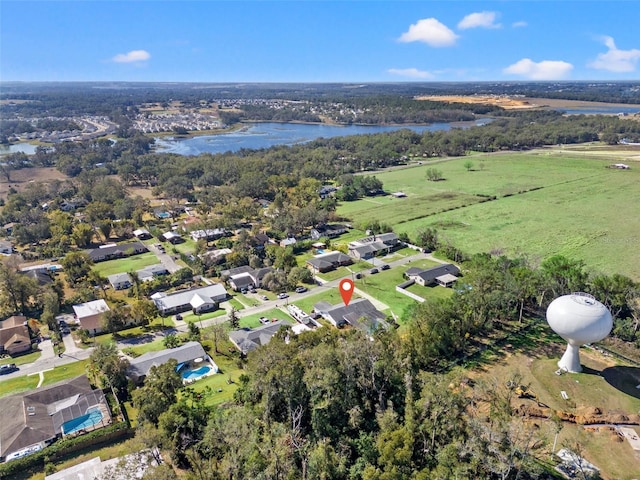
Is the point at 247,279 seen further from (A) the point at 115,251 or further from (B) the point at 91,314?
(A) the point at 115,251

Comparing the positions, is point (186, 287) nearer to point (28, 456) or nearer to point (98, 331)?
point (98, 331)

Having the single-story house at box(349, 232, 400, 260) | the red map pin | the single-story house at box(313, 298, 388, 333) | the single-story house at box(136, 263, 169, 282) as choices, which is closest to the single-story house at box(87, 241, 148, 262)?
the single-story house at box(136, 263, 169, 282)

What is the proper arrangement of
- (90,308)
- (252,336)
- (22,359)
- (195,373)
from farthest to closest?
(90,308)
(252,336)
(22,359)
(195,373)

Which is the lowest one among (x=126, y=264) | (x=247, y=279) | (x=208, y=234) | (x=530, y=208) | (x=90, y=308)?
(x=126, y=264)

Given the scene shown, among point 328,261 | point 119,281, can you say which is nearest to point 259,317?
point 328,261

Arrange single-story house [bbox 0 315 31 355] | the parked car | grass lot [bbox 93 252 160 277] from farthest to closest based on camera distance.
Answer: grass lot [bbox 93 252 160 277], single-story house [bbox 0 315 31 355], the parked car

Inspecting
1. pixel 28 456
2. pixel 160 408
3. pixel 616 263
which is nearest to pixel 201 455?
pixel 160 408

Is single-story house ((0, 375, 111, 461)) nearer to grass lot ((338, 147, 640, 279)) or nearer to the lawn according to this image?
the lawn
